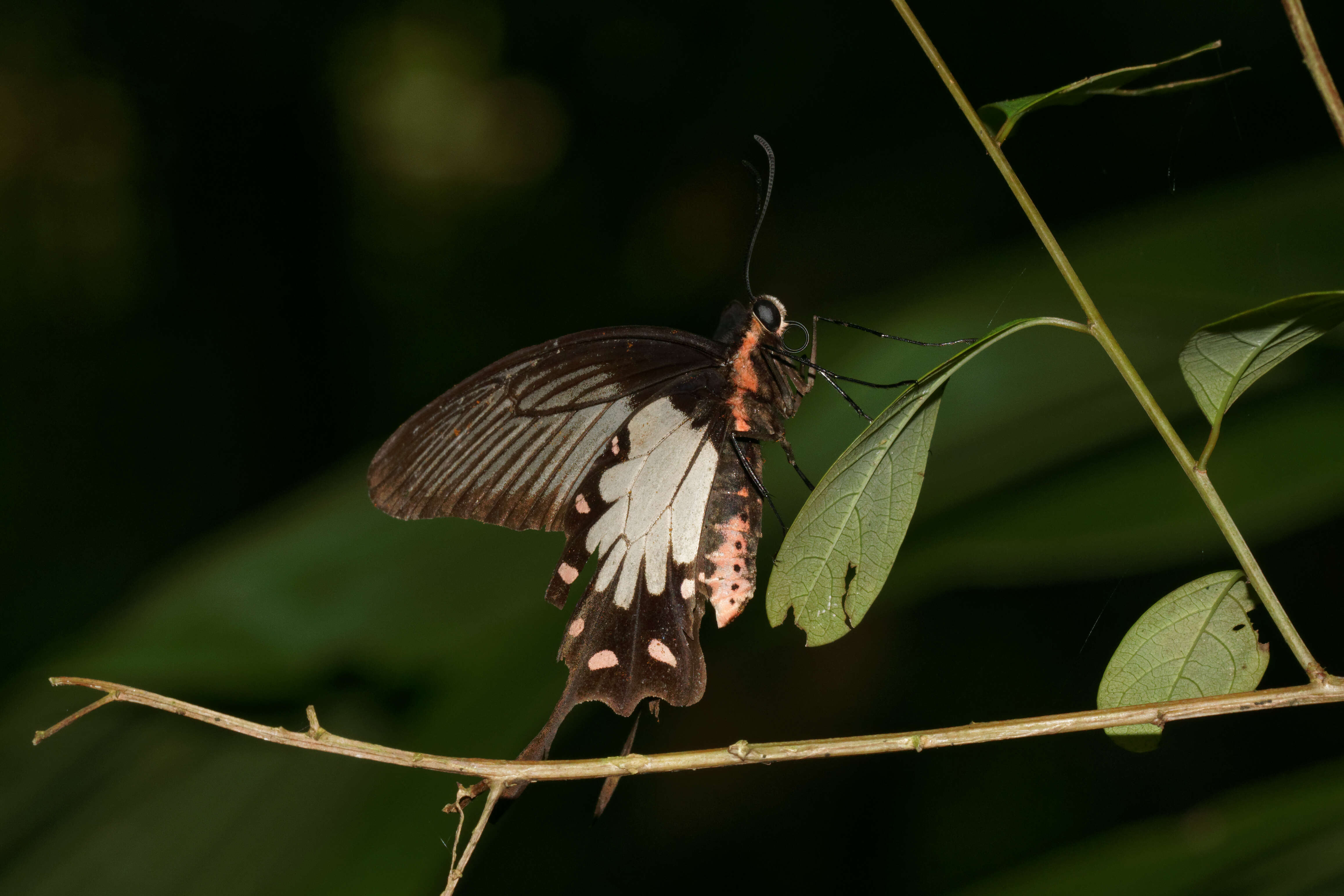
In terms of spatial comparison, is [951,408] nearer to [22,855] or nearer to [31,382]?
[22,855]

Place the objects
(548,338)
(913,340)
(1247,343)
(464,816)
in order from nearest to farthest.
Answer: (1247,343) < (464,816) < (913,340) < (548,338)

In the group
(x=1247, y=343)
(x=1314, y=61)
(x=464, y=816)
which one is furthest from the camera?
(x=464, y=816)

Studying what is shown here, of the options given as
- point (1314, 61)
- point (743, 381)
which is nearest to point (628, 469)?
point (743, 381)

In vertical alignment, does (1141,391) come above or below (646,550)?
above

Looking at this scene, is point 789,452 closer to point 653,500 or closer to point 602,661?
point 653,500

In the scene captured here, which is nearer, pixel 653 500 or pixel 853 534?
pixel 853 534

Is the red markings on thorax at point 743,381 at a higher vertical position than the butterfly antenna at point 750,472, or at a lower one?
higher

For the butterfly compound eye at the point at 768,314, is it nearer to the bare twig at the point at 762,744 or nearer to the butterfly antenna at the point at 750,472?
the butterfly antenna at the point at 750,472

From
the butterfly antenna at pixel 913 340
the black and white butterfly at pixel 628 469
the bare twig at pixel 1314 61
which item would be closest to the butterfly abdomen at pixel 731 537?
the black and white butterfly at pixel 628 469
